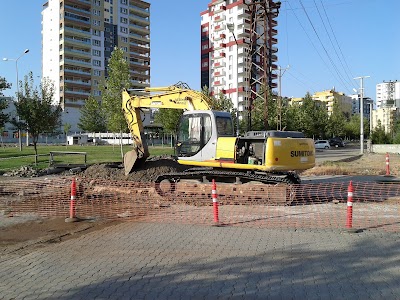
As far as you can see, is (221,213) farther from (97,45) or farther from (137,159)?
(97,45)

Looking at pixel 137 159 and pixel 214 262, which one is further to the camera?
pixel 137 159

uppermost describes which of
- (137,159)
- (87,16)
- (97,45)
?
(87,16)

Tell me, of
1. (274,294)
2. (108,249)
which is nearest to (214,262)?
(274,294)

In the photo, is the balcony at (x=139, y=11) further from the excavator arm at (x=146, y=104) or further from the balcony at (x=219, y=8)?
the excavator arm at (x=146, y=104)

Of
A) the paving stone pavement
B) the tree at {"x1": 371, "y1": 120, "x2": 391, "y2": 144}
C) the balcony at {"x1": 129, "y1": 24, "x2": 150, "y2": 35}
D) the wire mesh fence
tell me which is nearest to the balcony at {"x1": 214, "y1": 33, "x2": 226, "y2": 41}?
Answer: the balcony at {"x1": 129, "y1": 24, "x2": 150, "y2": 35}

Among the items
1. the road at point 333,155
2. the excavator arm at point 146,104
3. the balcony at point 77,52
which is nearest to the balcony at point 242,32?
the balcony at point 77,52

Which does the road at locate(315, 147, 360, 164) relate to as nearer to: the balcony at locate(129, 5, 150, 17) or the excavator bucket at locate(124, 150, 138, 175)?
the excavator bucket at locate(124, 150, 138, 175)

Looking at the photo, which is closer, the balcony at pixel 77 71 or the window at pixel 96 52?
the balcony at pixel 77 71

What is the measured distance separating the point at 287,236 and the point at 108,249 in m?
3.40

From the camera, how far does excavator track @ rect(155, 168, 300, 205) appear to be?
11.6m

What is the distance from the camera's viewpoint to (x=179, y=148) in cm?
1355

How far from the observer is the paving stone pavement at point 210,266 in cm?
509

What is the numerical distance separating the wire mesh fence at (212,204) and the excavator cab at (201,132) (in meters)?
1.18

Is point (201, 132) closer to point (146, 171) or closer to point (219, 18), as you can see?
point (146, 171)
